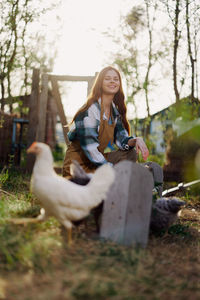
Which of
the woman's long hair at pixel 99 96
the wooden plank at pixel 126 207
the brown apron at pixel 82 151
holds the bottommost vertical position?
the wooden plank at pixel 126 207

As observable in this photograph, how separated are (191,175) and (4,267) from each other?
4.24 feet

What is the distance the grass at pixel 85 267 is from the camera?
1.94 metres

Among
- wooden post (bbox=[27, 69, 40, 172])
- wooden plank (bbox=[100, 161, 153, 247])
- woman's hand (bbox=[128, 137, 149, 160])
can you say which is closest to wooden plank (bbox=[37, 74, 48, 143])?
wooden post (bbox=[27, 69, 40, 172])

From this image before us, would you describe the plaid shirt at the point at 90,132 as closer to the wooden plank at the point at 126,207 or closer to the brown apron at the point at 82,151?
the brown apron at the point at 82,151

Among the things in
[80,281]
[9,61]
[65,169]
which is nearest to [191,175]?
[80,281]

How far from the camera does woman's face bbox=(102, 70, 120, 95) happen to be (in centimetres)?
383

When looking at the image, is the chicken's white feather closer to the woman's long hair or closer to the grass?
the grass

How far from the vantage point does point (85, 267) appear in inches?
87.4

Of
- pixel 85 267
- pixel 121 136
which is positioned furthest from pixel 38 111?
pixel 85 267

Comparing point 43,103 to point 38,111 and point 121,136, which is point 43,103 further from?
point 121,136

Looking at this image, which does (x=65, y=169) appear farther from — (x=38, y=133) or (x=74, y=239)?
(x=38, y=133)

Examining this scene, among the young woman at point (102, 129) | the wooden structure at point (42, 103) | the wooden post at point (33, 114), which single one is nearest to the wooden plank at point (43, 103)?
the wooden structure at point (42, 103)

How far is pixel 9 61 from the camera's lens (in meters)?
8.73

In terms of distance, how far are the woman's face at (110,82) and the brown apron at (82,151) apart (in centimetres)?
24
